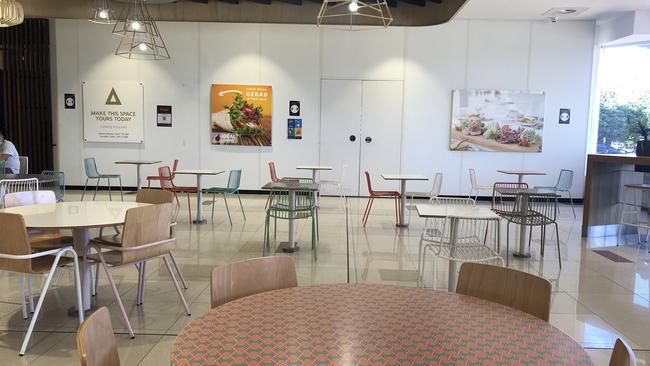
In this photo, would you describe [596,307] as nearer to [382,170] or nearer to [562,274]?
[562,274]

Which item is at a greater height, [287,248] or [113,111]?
[113,111]

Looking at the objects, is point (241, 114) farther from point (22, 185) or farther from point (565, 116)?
point (565, 116)

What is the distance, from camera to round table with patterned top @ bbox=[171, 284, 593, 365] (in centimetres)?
130

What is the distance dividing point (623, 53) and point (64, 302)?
11.1 meters

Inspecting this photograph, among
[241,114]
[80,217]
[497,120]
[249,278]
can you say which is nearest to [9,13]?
[80,217]

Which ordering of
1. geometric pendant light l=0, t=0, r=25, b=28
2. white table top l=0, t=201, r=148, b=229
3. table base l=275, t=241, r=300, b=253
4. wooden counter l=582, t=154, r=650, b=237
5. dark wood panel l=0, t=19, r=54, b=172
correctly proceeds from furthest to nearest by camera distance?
1. dark wood panel l=0, t=19, r=54, b=172
2. wooden counter l=582, t=154, r=650, b=237
3. table base l=275, t=241, r=300, b=253
4. geometric pendant light l=0, t=0, r=25, b=28
5. white table top l=0, t=201, r=148, b=229

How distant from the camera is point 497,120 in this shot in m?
10.5

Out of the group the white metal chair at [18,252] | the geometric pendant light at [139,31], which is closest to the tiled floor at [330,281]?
the white metal chair at [18,252]

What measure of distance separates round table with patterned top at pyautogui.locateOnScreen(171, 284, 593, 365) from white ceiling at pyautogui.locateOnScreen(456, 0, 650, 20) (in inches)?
315

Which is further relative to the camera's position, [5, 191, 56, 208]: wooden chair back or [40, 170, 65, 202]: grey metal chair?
[40, 170, 65, 202]: grey metal chair

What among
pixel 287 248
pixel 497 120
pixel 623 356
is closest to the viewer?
pixel 623 356

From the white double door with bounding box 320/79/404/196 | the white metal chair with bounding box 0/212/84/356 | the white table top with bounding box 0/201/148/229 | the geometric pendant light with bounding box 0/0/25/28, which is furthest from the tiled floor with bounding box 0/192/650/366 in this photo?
the white double door with bounding box 320/79/404/196

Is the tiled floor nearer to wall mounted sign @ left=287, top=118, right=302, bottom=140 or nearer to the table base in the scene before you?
the table base

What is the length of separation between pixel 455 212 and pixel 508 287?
2271 millimetres
